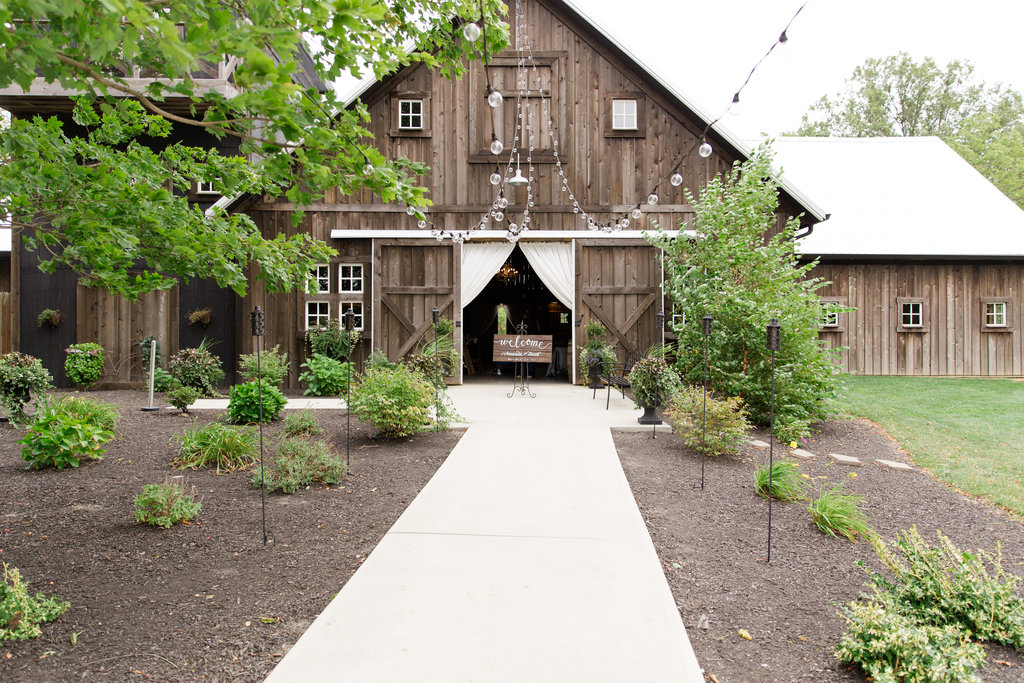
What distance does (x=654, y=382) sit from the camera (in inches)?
303

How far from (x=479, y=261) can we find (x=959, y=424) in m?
8.18

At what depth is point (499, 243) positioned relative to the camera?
1176cm

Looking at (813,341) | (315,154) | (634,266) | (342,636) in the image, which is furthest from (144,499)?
(634,266)

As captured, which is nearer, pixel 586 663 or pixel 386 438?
pixel 586 663

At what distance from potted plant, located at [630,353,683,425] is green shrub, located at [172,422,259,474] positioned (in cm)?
467

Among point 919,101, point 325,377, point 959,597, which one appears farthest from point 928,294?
point 919,101

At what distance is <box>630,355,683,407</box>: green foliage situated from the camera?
25.1 feet

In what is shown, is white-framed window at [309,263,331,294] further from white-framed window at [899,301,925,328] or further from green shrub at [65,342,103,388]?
white-framed window at [899,301,925,328]

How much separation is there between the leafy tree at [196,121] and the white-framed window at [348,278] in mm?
6657

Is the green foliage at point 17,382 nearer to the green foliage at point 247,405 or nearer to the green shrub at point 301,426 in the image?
the green foliage at point 247,405

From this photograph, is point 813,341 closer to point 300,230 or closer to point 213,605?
point 213,605

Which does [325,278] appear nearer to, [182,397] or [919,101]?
[182,397]

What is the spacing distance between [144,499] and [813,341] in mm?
7841

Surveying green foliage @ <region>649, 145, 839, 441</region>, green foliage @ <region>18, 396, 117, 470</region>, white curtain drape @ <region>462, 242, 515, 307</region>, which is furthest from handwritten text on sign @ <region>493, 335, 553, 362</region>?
green foliage @ <region>18, 396, 117, 470</region>
